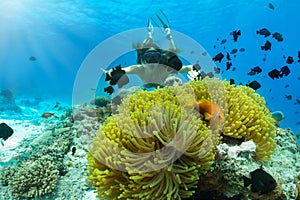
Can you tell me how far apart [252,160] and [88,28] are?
40.9 meters

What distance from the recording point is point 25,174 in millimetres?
5164

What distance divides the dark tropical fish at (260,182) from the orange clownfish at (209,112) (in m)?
0.62

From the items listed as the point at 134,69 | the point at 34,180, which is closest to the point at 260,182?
the point at 34,180

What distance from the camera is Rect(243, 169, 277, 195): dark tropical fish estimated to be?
2.50 metres

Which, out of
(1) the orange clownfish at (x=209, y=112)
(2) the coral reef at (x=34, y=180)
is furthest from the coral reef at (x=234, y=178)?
(2) the coral reef at (x=34, y=180)

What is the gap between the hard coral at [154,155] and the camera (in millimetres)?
2363

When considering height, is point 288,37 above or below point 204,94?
above

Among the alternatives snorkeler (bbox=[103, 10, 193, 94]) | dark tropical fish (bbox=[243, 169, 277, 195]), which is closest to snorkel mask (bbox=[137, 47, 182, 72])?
snorkeler (bbox=[103, 10, 193, 94])

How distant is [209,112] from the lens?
9.08 feet

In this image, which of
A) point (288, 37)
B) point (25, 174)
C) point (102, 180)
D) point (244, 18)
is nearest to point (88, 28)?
point (244, 18)

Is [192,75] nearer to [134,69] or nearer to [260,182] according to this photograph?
[134,69]

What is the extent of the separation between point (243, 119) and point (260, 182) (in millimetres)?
754

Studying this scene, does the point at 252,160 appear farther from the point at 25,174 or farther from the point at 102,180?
the point at 25,174

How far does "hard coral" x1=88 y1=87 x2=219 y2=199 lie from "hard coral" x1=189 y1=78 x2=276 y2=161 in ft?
1.33
